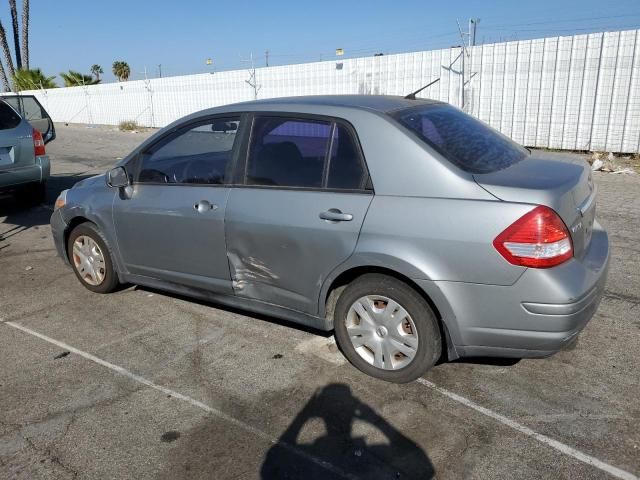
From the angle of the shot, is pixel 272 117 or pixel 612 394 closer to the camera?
pixel 612 394

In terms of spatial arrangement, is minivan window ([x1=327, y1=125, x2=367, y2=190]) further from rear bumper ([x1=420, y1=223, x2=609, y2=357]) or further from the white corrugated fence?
the white corrugated fence

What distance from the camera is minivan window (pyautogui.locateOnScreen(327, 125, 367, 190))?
3.33 metres

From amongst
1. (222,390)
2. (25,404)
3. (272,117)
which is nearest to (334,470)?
(222,390)

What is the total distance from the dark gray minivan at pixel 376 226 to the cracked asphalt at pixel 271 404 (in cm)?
32

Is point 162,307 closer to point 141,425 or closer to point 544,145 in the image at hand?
point 141,425

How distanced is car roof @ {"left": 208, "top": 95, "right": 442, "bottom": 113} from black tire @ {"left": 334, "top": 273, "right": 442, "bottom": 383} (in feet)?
3.55

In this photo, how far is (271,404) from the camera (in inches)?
128

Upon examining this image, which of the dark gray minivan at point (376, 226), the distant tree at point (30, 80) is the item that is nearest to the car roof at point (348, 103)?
the dark gray minivan at point (376, 226)

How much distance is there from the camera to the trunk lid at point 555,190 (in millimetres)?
2898

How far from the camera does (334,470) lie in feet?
8.75

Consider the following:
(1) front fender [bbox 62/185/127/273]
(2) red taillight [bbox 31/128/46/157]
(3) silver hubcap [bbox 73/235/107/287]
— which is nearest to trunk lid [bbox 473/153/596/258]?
(1) front fender [bbox 62/185/127/273]

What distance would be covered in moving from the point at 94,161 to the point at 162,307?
11470 millimetres

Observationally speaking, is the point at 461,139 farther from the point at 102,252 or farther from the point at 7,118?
the point at 7,118

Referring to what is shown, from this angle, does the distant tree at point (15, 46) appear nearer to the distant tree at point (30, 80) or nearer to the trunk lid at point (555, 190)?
the distant tree at point (30, 80)
